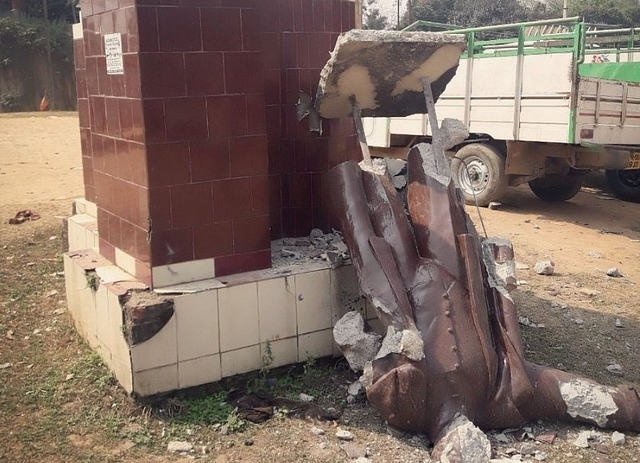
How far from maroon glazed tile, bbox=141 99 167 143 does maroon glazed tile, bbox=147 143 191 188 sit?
0.04 m

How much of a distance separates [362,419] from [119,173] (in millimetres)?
1817

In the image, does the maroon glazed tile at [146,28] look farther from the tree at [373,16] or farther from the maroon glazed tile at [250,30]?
the tree at [373,16]

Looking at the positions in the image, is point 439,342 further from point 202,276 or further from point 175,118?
point 175,118

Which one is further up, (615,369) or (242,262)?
(242,262)

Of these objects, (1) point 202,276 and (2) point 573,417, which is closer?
(2) point 573,417

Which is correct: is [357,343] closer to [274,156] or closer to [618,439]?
[618,439]

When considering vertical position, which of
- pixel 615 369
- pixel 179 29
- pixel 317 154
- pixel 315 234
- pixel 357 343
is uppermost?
pixel 179 29

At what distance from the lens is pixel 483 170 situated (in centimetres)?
900

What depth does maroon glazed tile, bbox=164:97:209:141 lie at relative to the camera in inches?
135

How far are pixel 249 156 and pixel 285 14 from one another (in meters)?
1.08

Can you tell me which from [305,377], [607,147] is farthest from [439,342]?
[607,147]

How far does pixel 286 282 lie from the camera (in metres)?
3.73

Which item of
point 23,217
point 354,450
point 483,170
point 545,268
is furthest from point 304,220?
point 483,170

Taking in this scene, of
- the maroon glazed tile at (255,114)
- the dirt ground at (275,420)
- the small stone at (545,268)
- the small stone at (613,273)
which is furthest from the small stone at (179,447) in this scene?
the small stone at (613,273)
